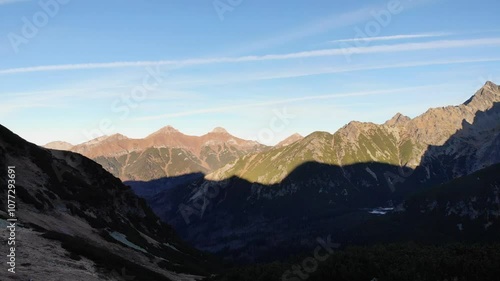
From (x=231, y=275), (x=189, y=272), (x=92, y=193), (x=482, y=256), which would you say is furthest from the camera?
(x=92, y=193)

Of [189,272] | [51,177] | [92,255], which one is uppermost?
[51,177]

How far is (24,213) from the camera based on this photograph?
6975 cm

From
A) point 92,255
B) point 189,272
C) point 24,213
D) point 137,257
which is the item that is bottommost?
point 189,272

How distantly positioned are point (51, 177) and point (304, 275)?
78.2m

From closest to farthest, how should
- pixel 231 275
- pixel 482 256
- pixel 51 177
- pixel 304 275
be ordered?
pixel 482 256 < pixel 304 275 < pixel 231 275 < pixel 51 177

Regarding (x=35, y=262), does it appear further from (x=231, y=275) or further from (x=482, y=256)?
(x=482, y=256)

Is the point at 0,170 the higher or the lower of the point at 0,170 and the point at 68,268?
the higher

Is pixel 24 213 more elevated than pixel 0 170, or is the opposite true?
pixel 0 170

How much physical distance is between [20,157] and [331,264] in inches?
3347

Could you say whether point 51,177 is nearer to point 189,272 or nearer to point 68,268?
point 189,272

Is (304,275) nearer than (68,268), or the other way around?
(68,268)

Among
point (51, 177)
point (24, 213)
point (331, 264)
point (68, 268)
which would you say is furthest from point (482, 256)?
point (51, 177)

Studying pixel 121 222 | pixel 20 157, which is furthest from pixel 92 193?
pixel 20 157

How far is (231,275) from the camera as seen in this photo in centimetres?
6631
